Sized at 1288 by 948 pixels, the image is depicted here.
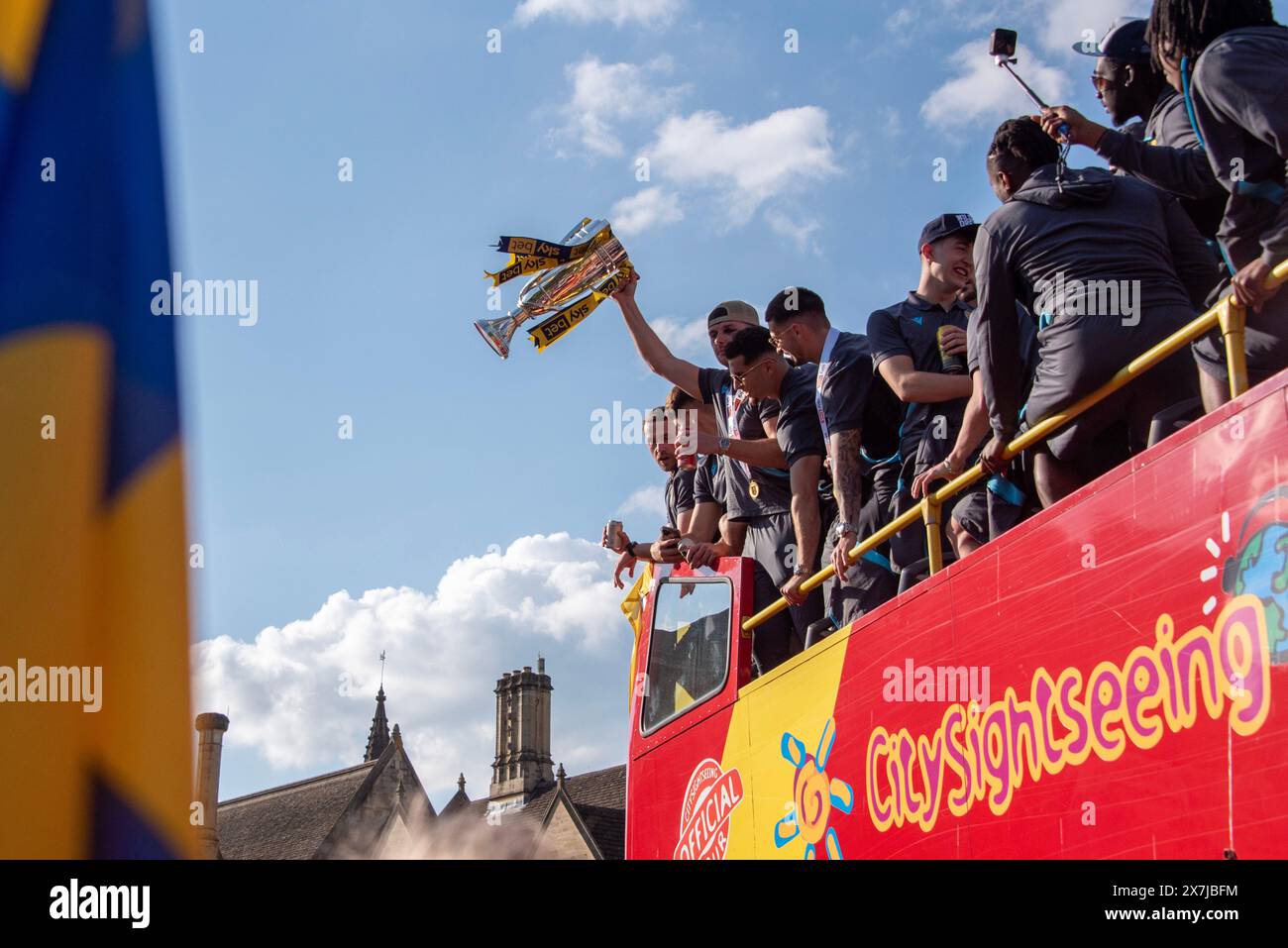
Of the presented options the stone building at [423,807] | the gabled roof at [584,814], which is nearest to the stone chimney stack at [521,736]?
the stone building at [423,807]

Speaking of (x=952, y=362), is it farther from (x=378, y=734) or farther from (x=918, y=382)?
(x=378, y=734)

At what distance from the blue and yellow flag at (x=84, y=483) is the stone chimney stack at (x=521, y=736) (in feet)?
214

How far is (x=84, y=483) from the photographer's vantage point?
2068mm

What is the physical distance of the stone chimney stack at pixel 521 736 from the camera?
222ft

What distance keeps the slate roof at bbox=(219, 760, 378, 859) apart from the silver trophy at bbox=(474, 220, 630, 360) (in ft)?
168

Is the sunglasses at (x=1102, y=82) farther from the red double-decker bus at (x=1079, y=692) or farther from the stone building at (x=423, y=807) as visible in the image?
the stone building at (x=423, y=807)

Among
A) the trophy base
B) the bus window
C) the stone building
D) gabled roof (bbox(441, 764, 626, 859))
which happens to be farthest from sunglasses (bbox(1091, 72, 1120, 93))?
the stone building

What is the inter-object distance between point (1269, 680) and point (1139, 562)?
0.61 metres

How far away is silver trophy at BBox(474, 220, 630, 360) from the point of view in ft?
28.1

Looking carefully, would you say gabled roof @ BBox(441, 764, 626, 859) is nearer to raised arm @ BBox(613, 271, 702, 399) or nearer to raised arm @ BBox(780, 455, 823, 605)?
raised arm @ BBox(613, 271, 702, 399)

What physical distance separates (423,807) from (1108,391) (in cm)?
6156
